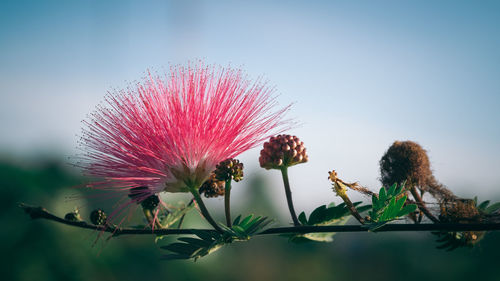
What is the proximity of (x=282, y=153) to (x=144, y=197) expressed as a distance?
947 millimetres

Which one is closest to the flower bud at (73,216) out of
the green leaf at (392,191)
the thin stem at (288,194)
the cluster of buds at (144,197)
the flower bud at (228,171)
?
the cluster of buds at (144,197)

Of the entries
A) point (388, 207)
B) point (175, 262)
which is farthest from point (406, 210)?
point (175, 262)

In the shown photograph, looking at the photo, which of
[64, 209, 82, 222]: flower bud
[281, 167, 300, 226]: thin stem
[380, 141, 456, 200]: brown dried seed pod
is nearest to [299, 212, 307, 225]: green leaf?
[281, 167, 300, 226]: thin stem

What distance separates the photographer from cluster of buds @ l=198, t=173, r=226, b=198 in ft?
8.18

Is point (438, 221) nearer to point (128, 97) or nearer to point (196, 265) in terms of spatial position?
point (128, 97)

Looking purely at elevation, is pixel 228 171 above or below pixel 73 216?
above

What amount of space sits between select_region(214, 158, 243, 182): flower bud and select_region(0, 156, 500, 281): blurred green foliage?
0.61 metres

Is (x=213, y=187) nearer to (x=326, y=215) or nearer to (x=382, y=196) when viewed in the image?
(x=326, y=215)

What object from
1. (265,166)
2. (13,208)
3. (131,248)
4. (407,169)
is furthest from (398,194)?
(131,248)

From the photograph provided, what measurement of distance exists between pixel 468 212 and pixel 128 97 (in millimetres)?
2143

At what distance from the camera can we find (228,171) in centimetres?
228

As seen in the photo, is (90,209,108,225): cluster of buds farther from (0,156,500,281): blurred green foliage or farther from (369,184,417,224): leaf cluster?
(369,184,417,224): leaf cluster

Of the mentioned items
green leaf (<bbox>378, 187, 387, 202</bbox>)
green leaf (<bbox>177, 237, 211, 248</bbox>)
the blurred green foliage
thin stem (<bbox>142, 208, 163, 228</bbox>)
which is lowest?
the blurred green foliage

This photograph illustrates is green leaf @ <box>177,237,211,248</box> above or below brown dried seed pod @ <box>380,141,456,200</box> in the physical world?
below
